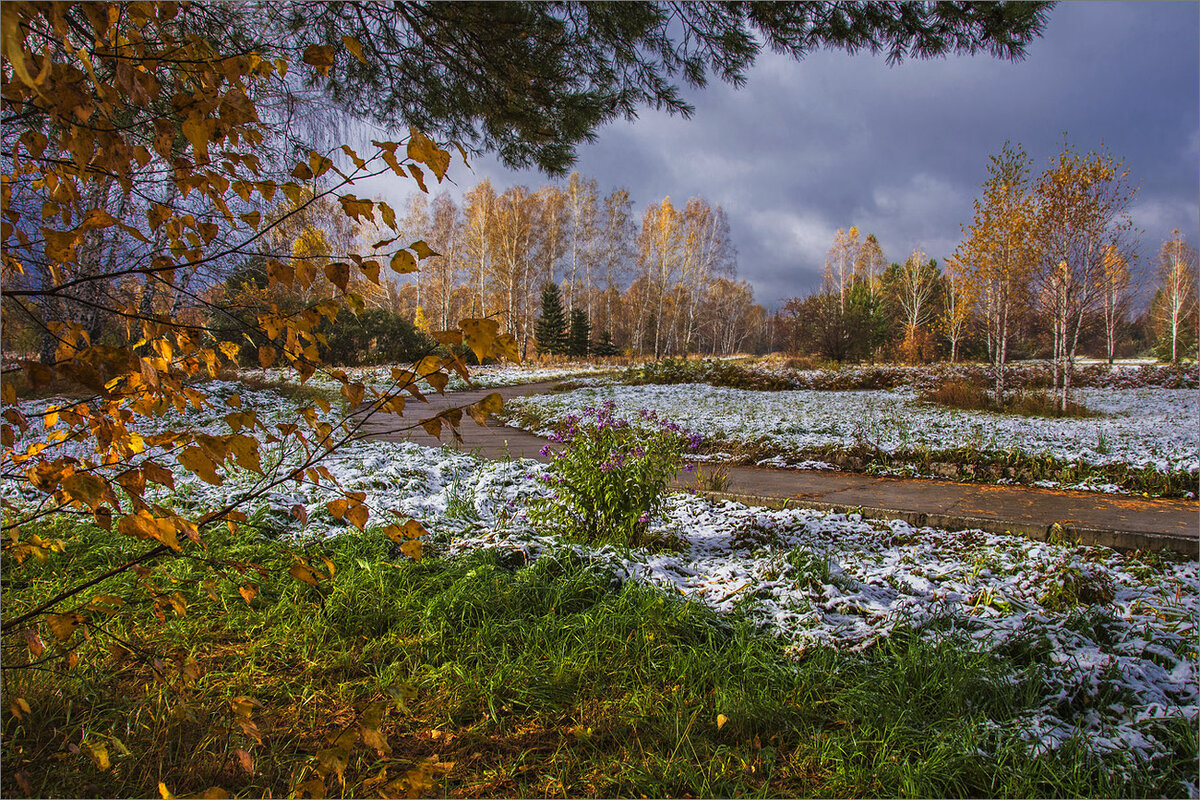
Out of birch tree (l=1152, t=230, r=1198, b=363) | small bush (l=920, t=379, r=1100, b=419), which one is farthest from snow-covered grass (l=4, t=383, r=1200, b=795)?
birch tree (l=1152, t=230, r=1198, b=363)

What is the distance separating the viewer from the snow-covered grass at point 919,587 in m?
1.81

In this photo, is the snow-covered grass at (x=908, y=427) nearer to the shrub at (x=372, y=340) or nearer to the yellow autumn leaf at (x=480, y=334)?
the yellow autumn leaf at (x=480, y=334)

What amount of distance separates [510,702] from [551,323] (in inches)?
1042

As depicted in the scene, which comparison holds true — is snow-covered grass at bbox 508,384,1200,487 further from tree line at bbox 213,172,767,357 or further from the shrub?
tree line at bbox 213,172,767,357

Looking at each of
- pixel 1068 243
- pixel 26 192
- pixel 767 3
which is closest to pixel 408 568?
pixel 26 192

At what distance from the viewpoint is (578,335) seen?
2955 centimetres

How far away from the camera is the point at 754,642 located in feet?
6.93

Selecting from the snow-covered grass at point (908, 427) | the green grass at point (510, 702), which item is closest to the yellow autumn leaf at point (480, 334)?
the green grass at point (510, 702)

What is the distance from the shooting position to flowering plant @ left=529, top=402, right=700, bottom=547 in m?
3.15

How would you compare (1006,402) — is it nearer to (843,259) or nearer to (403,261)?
(403,261)

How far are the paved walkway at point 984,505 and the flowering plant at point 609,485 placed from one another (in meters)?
0.96

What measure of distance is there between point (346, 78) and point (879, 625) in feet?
13.1

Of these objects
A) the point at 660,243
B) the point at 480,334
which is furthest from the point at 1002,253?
the point at 660,243

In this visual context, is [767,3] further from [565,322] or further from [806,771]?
[565,322]
